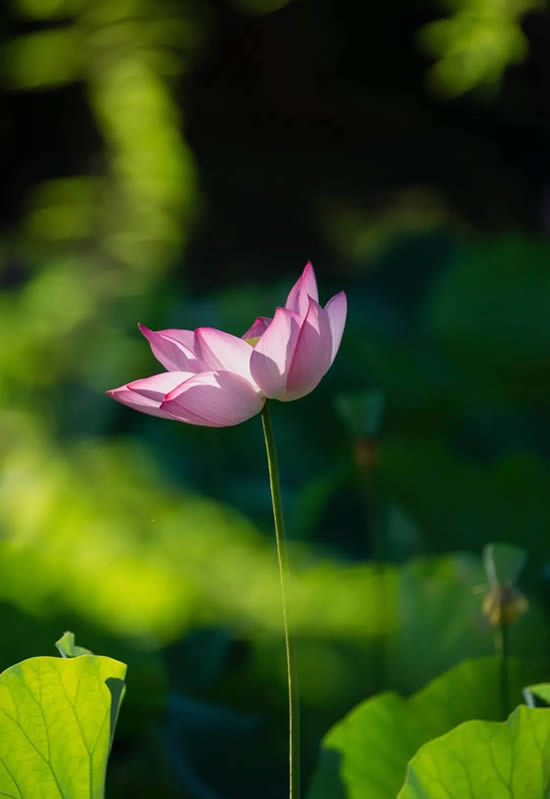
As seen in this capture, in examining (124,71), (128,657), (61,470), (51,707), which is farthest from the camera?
(124,71)

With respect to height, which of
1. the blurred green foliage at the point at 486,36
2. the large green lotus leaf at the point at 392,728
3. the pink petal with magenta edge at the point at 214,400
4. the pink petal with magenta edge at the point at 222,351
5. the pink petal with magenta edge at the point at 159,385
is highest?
the blurred green foliage at the point at 486,36

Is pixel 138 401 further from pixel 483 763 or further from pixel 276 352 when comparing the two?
pixel 483 763

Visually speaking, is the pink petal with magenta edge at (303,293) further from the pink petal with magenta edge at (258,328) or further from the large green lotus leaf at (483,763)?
the large green lotus leaf at (483,763)

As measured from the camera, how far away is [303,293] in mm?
414

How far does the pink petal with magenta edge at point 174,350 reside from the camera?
421 mm

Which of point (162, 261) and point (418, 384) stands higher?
point (162, 261)

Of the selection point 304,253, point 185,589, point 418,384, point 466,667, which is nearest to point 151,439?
point 418,384

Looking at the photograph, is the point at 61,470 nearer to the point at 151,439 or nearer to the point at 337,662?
the point at 151,439

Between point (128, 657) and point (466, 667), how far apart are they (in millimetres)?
245

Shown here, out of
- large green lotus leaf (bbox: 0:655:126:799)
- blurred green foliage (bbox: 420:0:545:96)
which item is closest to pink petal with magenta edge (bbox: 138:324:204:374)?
large green lotus leaf (bbox: 0:655:126:799)

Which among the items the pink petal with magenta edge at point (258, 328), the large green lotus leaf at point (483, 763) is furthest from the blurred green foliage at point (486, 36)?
the large green lotus leaf at point (483, 763)

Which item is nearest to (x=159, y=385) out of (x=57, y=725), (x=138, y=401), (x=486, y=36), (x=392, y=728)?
(x=138, y=401)

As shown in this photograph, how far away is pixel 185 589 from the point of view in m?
0.84

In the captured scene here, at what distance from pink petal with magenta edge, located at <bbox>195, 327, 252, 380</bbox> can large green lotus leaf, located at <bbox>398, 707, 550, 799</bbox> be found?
0.18m
